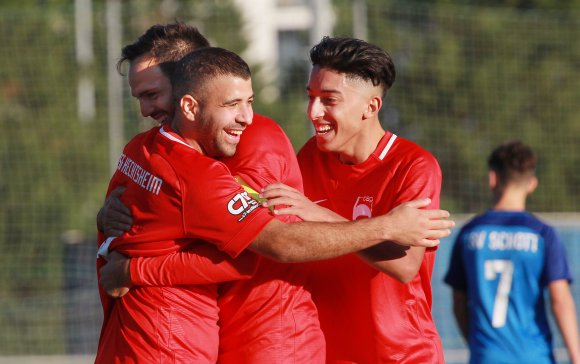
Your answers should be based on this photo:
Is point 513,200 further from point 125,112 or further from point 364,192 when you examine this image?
point 125,112

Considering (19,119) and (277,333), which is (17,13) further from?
(277,333)

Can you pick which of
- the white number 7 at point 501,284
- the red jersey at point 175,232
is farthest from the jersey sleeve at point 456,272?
the red jersey at point 175,232

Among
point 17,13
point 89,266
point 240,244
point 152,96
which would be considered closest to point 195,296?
point 240,244

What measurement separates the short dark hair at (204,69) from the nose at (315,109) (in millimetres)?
654

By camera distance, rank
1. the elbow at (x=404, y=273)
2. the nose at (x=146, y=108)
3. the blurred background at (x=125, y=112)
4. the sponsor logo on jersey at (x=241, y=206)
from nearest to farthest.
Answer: the sponsor logo on jersey at (x=241, y=206), the elbow at (x=404, y=273), the nose at (x=146, y=108), the blurred background at (x=125, y=112)

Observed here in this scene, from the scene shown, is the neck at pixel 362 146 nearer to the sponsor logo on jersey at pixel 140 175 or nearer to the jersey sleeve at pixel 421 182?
the jersey sleeve at pixel 421 182

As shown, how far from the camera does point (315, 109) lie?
453 centimetres

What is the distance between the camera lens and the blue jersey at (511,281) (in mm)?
6492

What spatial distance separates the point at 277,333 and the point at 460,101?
25.7ft

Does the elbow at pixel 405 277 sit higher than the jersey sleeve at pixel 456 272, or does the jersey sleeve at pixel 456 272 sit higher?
the elbow at pixel 405 277

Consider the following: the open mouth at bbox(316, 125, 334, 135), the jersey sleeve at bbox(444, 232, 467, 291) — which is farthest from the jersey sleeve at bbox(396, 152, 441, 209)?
the jersey sleeve at bbox(444, 232, 467, 291)

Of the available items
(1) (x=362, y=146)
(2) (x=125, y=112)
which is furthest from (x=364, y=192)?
(2) (x=125, y=112)

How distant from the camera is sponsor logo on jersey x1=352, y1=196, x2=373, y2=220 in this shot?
4418mm

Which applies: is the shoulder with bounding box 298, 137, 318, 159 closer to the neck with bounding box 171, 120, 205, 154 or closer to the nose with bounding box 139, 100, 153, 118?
the nose with bounding box 139, 100, 153, 118
